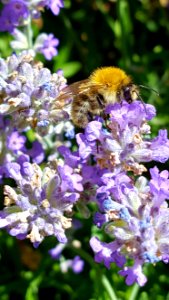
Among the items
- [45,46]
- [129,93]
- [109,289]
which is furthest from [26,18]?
[109,289]

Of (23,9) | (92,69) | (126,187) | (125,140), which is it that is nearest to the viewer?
(126,187)

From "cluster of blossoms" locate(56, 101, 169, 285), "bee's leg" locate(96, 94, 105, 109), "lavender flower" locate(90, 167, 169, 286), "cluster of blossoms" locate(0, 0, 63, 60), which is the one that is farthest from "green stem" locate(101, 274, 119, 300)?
"cluster of blossoms" locate(0, 0, 63, 60)

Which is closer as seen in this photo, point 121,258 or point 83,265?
point 121,258

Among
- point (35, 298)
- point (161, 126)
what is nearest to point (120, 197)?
point (35, 298)

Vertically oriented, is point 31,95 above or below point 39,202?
above

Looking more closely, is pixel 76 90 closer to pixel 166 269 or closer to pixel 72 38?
pixel 166 269

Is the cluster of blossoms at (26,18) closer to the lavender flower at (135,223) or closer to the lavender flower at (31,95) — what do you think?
the lavender flower at (31,95)

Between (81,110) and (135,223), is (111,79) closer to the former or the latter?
(81,110)

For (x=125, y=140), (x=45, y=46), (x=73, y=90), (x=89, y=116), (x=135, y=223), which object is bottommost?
(x=135, y=223)
